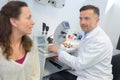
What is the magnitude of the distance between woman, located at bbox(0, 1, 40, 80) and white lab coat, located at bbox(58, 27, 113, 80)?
0.56 m

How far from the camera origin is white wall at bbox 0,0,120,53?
8.61ft

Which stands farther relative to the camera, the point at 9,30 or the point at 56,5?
the point at 56,5

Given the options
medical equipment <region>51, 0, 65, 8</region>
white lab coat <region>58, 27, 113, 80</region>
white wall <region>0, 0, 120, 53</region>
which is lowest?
white lab coat <region>58, 27, 113, 80</region>

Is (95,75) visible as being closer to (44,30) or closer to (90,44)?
(90,44)

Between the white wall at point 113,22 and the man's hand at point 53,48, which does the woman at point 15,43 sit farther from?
the white wall at point 113,22

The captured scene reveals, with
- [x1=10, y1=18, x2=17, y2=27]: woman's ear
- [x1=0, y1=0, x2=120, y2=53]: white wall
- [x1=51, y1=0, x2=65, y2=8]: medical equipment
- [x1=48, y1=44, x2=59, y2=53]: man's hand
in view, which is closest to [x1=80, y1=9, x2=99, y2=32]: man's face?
[x1=48, y1=44, x2=59, y2=53]: man's hand

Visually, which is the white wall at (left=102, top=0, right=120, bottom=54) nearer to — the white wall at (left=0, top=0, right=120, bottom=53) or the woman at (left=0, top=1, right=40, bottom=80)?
the white wall at (left=0, top=0, right=120, bottom=53)

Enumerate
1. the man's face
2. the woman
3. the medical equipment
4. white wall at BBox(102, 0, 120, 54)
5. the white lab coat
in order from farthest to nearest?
white wall at BBox(102, 0, 120, 54) < the medical equipment < the man's face < the white lab coat < the woman

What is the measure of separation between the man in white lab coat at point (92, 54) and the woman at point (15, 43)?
0.55 metres

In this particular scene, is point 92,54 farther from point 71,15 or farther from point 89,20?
point 71,15

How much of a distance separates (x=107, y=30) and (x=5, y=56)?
2603 millimetres

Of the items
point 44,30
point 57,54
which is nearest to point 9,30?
point 57,54

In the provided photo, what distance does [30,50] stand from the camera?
1647 mm

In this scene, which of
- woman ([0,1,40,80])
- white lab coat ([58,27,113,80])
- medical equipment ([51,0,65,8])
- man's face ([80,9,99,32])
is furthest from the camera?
medical equipment ([51,0,65,8])
